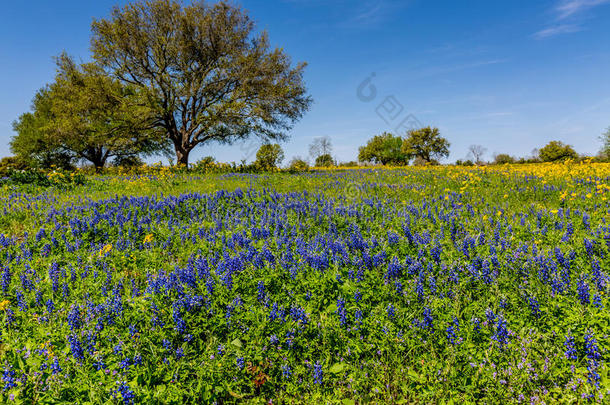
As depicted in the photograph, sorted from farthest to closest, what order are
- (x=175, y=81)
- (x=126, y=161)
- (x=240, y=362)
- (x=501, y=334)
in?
(x=126, y=161) < (x=175, y=81) < (x=501, y=334) < (x=240, y=362)

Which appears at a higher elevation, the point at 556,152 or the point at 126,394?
the point at 556,152

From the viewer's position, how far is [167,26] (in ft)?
85.8

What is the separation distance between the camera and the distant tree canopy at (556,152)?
62.5 meters

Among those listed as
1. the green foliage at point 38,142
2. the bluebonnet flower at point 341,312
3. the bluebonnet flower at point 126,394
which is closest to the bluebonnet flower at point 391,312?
the bluebonnet flower at point 341,312

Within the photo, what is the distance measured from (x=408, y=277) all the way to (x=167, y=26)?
30.2 metres

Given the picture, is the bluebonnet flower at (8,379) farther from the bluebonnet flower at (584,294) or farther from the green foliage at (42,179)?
the green foliage at (42,179)

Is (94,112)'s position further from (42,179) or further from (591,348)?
(591,348)

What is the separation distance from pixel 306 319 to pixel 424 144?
97.7 meters

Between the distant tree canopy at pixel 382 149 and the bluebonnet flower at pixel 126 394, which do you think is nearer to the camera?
the bluebonnet flower at pixel 126 394

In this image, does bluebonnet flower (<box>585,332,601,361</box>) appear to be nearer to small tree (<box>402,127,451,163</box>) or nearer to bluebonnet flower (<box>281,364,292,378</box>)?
bluebonnet flower (<box>281,364,292,378</box>)

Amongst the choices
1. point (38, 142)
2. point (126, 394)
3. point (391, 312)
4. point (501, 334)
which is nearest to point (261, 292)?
point (391, 312)

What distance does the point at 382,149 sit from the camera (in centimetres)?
9888

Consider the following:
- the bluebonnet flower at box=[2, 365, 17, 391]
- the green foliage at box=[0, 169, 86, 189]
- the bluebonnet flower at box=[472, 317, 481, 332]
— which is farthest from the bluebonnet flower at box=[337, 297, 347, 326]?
the green foliage at box=[0, 169, 86, 189]

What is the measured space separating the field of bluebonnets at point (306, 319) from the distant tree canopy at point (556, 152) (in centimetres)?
7486
